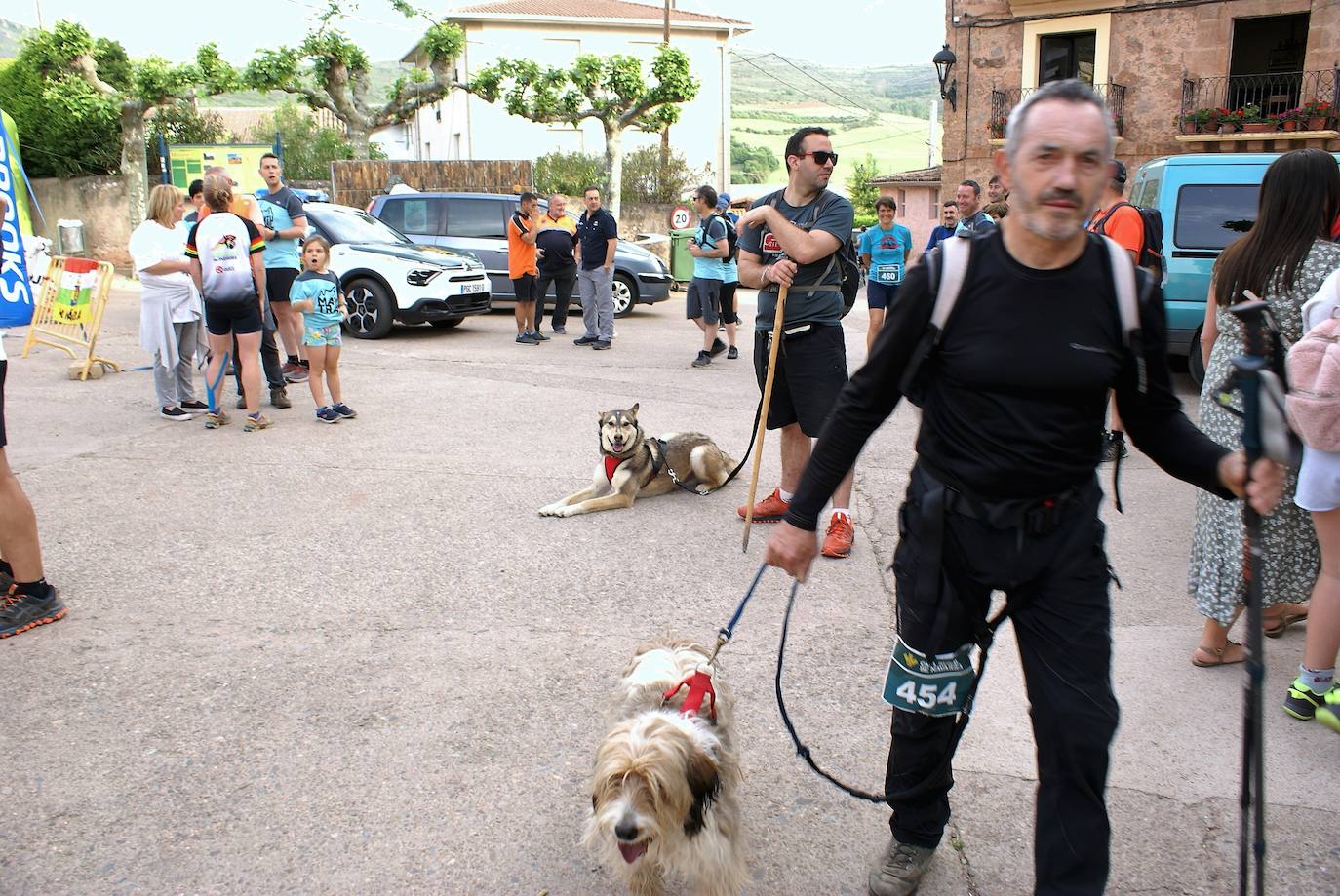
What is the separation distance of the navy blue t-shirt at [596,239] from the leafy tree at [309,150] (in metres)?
15.8

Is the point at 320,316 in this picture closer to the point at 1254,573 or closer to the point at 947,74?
the point at 1254,573

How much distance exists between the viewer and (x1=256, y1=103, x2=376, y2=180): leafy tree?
28.8m

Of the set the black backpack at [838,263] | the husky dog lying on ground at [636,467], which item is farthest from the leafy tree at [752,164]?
the black backpack at [838,263]

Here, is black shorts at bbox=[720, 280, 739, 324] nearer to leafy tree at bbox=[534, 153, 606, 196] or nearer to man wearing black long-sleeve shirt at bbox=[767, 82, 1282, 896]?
man wearing black long-sleeve shirt at bbox=[767, 82, 1282, 896]

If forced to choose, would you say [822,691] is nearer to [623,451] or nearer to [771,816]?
[771,816]

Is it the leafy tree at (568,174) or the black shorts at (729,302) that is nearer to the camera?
A: the black shorts at (729,302)

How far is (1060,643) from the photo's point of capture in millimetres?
2398

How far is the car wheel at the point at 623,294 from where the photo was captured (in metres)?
17.2

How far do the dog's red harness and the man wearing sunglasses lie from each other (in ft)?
7.94

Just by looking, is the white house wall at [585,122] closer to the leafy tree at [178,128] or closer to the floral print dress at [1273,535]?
the leafy tree at [178,128]

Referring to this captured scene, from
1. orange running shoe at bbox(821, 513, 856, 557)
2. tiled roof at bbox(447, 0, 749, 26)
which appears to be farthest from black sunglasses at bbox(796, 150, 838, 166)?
tiled roof at bbox(447, 0, 749, 26)

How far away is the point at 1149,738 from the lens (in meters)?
3.69

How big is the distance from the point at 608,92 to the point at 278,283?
21748 mm

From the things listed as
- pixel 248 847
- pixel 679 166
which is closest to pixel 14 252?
pixel 248 847
